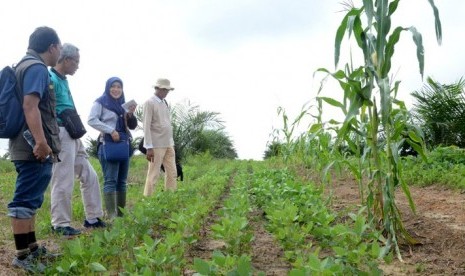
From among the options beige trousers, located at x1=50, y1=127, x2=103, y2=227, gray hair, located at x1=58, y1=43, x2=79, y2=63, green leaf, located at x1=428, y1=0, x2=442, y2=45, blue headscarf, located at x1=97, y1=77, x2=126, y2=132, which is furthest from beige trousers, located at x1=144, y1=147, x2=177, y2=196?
green leaf, located at x1=428, y1=0, x2=442, y2=45

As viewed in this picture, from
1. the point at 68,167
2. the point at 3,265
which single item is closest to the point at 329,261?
the point at 3,265

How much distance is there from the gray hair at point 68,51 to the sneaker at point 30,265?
1949 millimetres

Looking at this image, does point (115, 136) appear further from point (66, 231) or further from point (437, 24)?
point (437, 24)

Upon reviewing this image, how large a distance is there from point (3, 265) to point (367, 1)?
10.4 ft

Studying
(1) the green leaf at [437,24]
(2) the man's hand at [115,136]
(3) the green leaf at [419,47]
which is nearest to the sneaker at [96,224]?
(2) the man's hand at [115,136]

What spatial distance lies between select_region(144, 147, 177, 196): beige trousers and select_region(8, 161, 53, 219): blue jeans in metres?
3.03

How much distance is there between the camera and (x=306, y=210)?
4176mm

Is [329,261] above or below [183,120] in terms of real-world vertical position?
below

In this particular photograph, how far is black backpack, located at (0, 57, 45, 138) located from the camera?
3484 mm

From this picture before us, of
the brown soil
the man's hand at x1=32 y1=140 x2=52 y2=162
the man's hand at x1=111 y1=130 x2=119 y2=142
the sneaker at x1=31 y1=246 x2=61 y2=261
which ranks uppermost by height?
the man's hand at x1=111 y1=130 x2=119 y2=142

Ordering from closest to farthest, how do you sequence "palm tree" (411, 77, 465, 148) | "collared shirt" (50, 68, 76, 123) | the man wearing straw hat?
"collared shirt" (50, 68, 76, 123)
the man wearing straw hat
"palm tree" (411, 77, 465, 148)

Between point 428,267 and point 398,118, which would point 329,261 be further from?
point 398,118

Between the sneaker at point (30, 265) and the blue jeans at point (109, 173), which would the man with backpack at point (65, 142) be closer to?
the blue jeans at point (109, 173)

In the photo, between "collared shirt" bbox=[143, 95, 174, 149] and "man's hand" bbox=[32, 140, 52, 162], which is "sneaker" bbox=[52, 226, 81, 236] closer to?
"man's hand" bbox=[32, 140, 52, 162]
